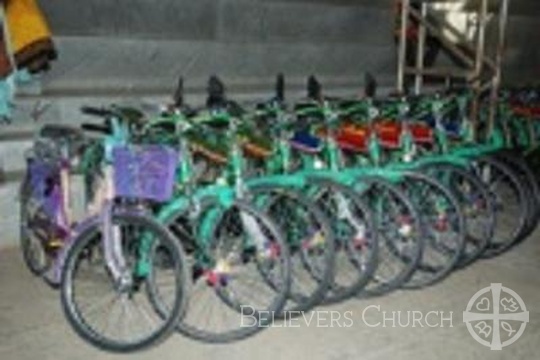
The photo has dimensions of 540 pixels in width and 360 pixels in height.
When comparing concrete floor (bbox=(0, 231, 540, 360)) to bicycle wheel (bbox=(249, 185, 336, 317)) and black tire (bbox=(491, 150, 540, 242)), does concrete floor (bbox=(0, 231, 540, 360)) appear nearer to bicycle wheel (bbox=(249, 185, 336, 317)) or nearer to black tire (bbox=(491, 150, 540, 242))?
bicycle wheel (bbox=(249, 185, 336, 317))

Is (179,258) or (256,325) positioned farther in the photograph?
(256,325)

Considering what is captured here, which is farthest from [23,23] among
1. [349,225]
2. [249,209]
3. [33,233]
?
[349,225]

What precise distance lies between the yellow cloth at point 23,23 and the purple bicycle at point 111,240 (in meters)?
1.58

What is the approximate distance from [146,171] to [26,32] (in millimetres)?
2846

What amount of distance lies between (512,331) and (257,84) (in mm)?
4807

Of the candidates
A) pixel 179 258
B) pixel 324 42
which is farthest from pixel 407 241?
pixel 324 42

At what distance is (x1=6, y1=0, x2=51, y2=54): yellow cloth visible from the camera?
6453 mm

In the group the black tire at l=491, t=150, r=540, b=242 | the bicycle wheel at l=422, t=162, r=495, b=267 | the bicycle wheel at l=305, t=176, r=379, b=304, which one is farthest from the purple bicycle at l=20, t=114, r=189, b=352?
the black tire at l=491, t=150, r=540, b=242

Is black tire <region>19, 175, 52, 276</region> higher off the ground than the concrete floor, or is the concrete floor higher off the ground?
black tire <region>19, 175, 52, 276</region>

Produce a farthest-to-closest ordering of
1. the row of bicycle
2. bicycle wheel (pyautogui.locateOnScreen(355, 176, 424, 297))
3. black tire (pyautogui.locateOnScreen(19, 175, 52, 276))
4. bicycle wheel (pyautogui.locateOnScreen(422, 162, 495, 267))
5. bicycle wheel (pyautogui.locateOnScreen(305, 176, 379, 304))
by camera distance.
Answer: bicycle wheel (pyautogui.locateOnScreen(422, 162, 495, 267)), black tire (pyautogui.locateOnScreen(19, 175, 52, 276)), bicycle wheel (pyautogui.locateOnScreen(355, 176, 424, 297)), bicycle wheel (pyautogui.locateOnScreen(305, 176, 379, 304)), the row of bicycle

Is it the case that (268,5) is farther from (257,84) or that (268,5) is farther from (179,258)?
(179,258)

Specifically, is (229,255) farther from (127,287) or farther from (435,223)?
(435,223)

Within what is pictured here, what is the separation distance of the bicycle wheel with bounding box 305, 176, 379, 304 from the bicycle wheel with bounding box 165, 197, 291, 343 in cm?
55

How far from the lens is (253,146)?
5113 millimetres
